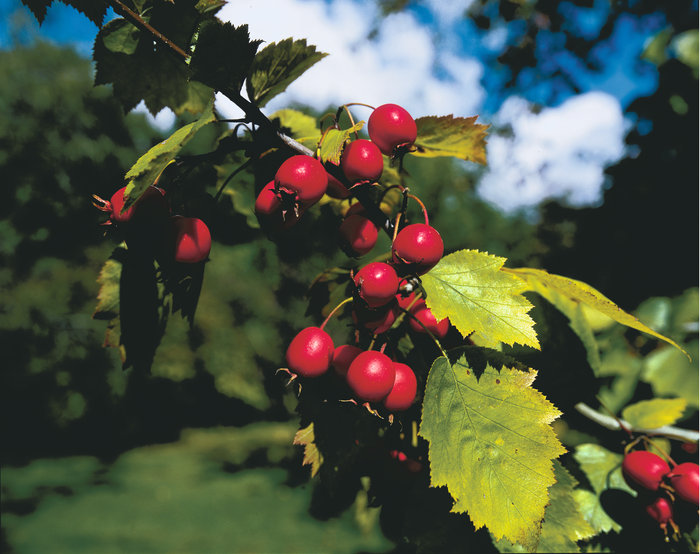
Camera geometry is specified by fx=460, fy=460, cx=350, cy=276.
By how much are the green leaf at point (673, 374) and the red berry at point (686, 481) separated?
66 cm

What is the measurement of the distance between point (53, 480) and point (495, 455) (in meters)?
11.0

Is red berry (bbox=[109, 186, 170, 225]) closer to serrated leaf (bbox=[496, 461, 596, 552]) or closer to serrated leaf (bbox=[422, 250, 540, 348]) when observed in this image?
serrated leaf (bbox=[422, 250, 540, 348])

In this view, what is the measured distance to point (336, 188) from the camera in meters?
0.84

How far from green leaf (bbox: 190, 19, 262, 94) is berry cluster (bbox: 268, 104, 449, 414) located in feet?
0.51

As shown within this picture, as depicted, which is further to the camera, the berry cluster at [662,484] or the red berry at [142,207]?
the berry cluster at [662,484]

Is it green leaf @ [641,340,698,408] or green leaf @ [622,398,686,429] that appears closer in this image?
green leaf @ [622,398,686,429]

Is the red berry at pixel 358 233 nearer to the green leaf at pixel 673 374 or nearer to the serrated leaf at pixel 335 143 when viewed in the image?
the serrated leaf at pixel 335 143

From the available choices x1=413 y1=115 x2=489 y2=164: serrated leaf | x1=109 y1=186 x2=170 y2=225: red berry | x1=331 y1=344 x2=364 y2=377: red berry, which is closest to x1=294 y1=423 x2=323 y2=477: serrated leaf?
x1=331 y1=344 x2=364 y2=377: red berry

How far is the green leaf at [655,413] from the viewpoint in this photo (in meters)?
1.38

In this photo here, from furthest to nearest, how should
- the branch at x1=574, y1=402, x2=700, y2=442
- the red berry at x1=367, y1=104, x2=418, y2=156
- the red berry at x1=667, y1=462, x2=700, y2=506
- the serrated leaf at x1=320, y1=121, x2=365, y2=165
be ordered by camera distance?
the branch at x1=574, y1=402, x2=700, y2=442
the red berry at x1=667, y1=462, x2=700, y2=506
the red berry at x1=367, y1=104, x2=418, y2=156
the serrated leaf at x1=320, y1=121, x2=365, y2=165

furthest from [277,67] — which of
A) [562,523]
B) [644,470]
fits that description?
[644,470]

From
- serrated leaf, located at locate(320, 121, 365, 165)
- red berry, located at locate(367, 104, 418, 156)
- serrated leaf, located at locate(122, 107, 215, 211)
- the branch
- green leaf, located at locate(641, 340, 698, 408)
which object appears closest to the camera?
serrated leaf, located at locate(122, 107, 215, 211)

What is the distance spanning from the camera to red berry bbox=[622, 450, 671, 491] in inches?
45.3

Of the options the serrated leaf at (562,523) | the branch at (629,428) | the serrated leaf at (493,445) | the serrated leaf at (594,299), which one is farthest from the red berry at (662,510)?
the serrated leaf at (493,445)
